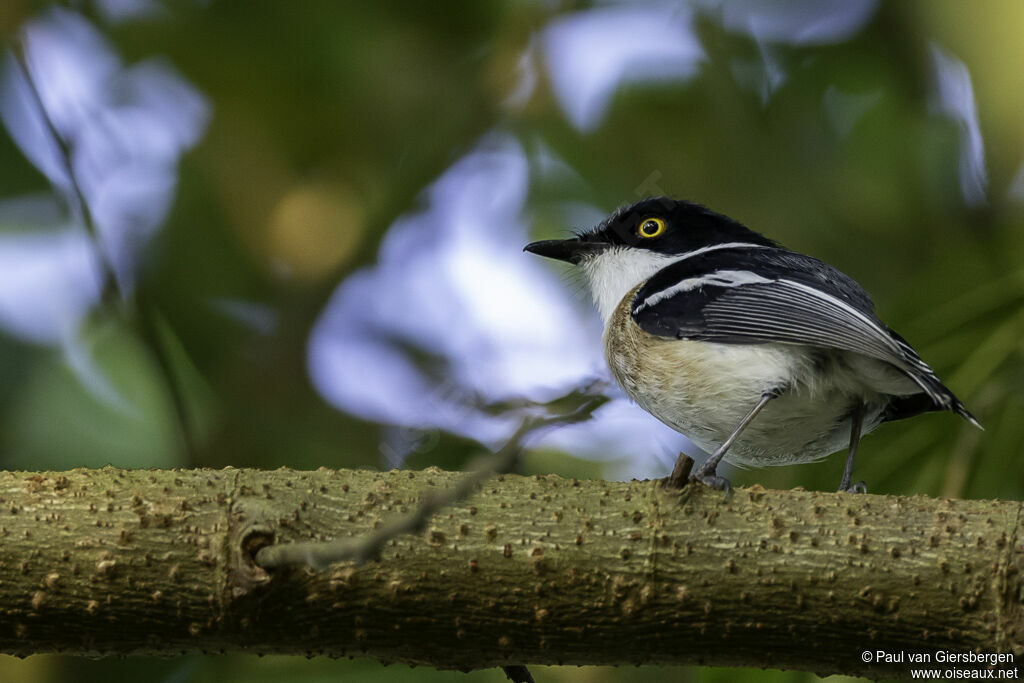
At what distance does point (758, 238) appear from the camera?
13.5ft

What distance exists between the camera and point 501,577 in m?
2.38

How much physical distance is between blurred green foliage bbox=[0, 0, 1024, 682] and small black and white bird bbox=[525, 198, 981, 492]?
55.7 inches

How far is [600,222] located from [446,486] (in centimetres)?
214

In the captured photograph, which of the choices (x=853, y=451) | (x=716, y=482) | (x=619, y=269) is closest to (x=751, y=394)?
(x=853, y=451)

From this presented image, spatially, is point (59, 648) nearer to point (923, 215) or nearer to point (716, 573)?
point (716, 573)

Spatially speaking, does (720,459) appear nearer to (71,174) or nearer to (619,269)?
(619,269)

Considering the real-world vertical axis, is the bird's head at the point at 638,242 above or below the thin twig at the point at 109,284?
above

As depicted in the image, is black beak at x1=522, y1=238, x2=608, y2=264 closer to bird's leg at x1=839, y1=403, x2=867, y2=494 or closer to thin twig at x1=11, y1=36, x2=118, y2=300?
bird's leg at x1=839, y1=403, x2=867, y2=494

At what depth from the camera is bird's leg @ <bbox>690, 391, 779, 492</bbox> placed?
2.55 m

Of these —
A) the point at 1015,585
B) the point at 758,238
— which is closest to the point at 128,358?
the point at 758,238

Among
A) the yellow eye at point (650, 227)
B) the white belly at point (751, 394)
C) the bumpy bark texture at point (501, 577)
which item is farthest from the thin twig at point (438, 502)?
the yellow eye at point (650, 227)

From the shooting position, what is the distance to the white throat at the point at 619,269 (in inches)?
162

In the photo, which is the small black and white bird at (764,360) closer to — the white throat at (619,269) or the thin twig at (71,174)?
the white throat at (619,269)

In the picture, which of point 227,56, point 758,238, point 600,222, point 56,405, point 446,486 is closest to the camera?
point 446,486
